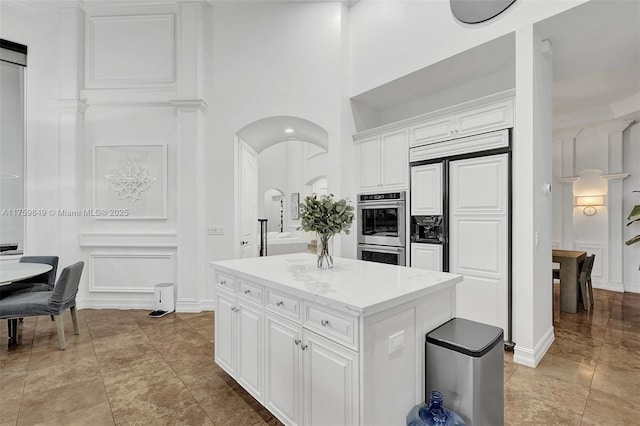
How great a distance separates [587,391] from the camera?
2.19 m

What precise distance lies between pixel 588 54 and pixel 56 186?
6.51 metres

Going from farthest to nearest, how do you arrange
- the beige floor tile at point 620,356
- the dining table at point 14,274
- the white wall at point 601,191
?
the white wall at point 601,191 < the dining table at point 14,274 < the beige floor tile at point 620,356

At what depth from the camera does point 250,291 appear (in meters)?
2.02

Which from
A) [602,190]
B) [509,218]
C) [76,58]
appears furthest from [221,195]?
[602,190]

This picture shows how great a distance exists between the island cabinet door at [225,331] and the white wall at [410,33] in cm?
314

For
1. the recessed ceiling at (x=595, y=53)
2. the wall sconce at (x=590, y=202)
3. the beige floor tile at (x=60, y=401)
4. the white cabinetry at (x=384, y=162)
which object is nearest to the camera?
the beige floor tile at (x=60, y=401)

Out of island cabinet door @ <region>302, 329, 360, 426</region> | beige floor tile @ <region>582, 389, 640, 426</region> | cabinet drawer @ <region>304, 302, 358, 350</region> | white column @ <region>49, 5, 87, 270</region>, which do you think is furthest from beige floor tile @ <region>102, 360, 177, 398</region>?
beige floor tile @ <region>582, 389, 640, 426</region>

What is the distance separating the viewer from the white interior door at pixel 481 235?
282 centimetres

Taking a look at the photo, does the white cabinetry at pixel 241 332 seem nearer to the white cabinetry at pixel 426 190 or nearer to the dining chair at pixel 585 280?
the white cabinetry at pixel 426 190

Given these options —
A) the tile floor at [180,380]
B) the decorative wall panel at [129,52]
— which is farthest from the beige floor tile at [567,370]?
the decorative wall panel at [129,52]

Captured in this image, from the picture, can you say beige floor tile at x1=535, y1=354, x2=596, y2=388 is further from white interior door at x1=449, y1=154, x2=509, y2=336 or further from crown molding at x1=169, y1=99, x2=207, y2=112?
crown molding at x1=169, y1=99, x2=207, y2=112

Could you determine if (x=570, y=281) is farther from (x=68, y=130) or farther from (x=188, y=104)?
(x=68, y=130)

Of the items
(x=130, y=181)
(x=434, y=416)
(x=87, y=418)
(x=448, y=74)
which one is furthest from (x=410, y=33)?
(x=87, y=418)

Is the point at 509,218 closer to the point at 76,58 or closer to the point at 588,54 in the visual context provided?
the point at 588,54
